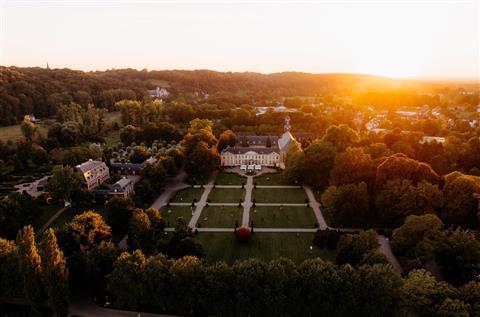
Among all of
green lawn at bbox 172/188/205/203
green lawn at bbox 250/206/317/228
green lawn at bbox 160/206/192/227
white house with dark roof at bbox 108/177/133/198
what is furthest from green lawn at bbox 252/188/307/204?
white house with dark roof at bbox 108/177/133/198

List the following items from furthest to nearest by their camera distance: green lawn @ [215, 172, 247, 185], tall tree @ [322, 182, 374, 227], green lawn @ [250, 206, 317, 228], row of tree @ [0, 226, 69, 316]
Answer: green lawn @ [215, 172, 247, 185] → green lawn @ [250, 206, 317, 228] → tall tree @ [322, 182, 374, 227] → row of tree @ [0, 226, 69, 316]

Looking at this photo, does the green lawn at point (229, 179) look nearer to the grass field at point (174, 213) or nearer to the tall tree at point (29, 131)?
the grass field at point (174, 213)

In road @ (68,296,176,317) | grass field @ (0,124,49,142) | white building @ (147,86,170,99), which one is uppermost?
white building @ (147,86,170,99)

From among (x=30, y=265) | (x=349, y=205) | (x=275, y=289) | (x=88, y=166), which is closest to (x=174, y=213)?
(x=88, y=166)

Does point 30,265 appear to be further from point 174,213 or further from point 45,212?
point 45,212

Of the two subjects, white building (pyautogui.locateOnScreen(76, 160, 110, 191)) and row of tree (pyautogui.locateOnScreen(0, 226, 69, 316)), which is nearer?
row of tree (pyautogui.locateOnScreen(0, 226, 69, 316))

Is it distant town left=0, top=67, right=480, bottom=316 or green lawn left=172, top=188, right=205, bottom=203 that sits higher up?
distant town left=0, top=67, right=480, bottom=316

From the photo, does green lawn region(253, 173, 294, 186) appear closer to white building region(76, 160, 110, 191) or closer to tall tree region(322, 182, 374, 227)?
tall tree region(322, 182, 374, 227)

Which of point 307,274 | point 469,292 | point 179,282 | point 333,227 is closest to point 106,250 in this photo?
point 179,282
